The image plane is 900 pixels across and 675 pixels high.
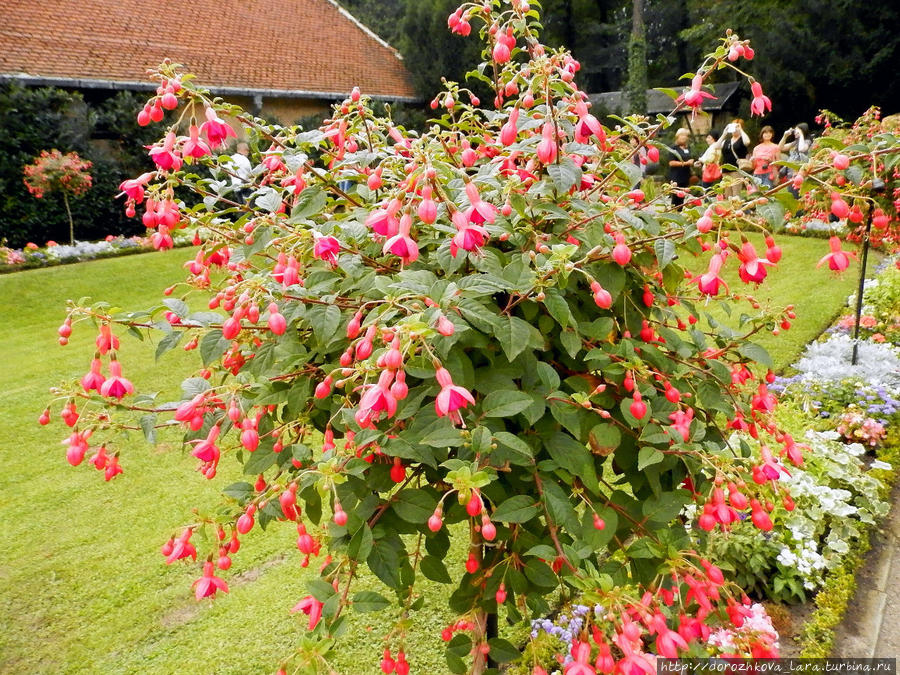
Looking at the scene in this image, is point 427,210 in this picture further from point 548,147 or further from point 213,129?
point 213,129

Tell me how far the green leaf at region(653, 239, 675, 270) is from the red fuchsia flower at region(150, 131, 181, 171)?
1039 mm

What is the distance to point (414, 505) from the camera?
115 centimetres

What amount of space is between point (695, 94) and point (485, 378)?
2.65 feet

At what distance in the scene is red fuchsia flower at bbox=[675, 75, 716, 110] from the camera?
134 centimetres

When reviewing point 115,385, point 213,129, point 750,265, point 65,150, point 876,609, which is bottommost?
point 876,609

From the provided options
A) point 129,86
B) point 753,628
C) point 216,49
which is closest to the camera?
point 753,628

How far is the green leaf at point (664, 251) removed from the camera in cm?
119

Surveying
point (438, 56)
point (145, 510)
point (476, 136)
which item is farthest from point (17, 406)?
point (438, 56)

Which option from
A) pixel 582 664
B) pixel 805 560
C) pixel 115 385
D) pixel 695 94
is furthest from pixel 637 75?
pixel 582 664

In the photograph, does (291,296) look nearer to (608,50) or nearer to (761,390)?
(761,390)

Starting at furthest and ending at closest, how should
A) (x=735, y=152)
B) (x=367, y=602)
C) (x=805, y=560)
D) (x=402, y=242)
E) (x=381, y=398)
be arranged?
(x=735, y=152) → (x=805, y=560) → (x=367, y=602) → (x=402, y=242) → (x=381, y=398)

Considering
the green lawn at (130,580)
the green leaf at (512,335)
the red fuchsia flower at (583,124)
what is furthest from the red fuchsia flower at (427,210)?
the green lawn at (130,580)

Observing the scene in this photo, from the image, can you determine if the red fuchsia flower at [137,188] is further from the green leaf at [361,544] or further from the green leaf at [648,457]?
the green leaf at [648,457]

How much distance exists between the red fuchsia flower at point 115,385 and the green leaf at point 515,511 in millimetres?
756
